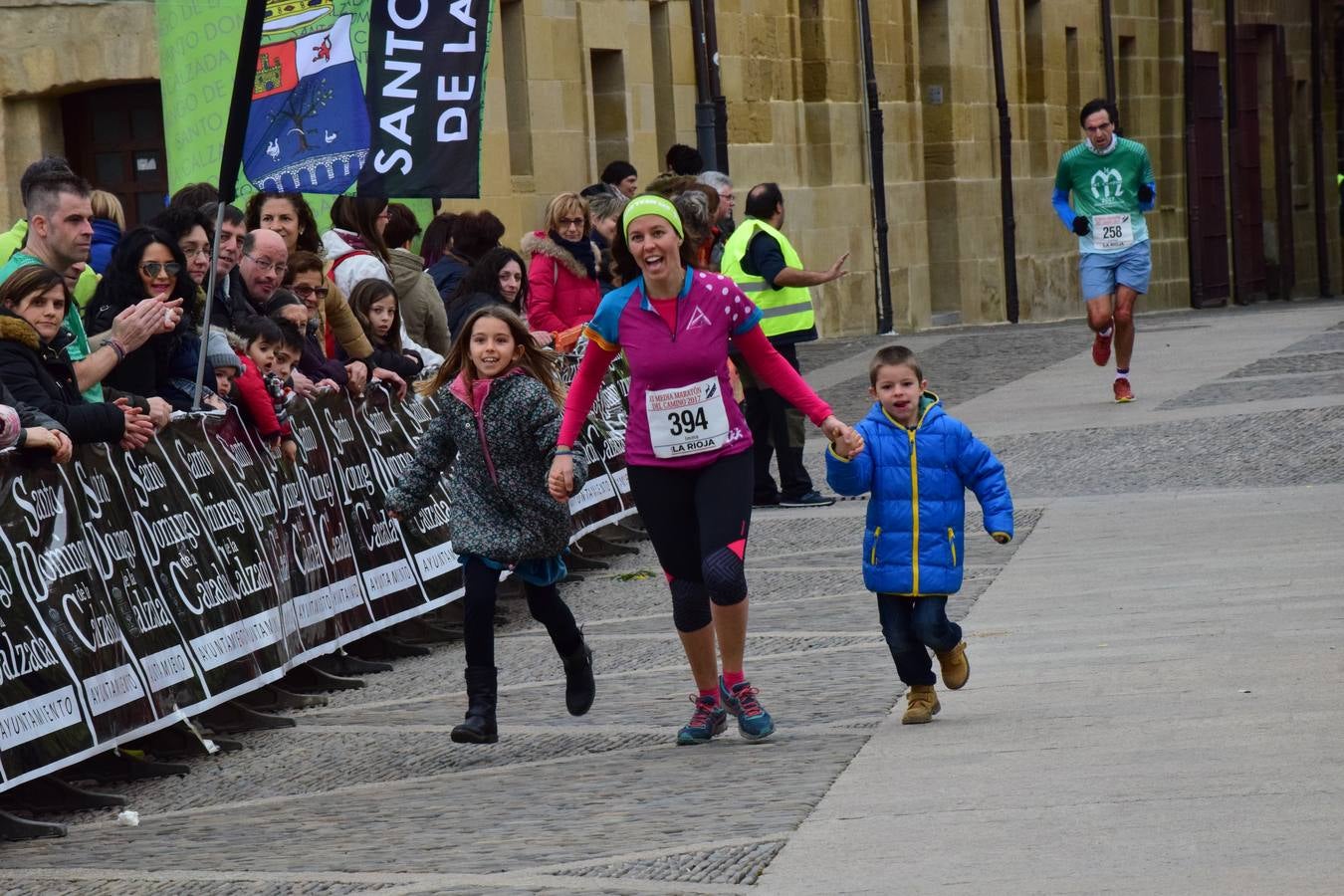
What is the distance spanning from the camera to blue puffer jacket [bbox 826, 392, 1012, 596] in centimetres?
774

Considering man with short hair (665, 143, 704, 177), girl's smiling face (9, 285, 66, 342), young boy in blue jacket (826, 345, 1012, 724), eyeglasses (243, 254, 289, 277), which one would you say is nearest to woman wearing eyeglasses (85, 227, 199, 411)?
girl's smiling face (9, 285, 66, 342)

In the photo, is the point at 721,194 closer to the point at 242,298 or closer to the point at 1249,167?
the point at 242,298

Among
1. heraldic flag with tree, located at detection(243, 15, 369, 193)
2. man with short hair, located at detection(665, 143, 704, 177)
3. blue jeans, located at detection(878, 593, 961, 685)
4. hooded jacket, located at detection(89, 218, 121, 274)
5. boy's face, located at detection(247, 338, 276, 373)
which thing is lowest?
blue jeans, located at detection(878, 593, 961, 685)

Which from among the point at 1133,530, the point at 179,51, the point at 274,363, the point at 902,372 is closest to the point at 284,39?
the point at 179,51

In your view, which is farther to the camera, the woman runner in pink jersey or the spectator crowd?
the spectator crowd

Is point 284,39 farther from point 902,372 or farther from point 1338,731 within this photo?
point 1338,731

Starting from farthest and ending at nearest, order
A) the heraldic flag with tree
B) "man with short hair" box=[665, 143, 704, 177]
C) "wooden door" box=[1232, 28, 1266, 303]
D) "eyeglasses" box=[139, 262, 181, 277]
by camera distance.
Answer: "wooden door" box=[1232, 28, 1266, 303] < "man with short hair" box=[665, 143, 704, 177] < the heraldic flag with tree < "eyeglasses" box=[139, 262, 181, 277]

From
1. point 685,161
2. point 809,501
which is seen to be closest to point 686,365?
point 809,501

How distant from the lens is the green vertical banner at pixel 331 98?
33.7 feet

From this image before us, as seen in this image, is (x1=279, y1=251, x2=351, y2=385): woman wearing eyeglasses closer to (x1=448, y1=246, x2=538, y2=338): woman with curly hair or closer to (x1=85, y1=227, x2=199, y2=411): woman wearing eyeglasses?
(x1=85, y1=227, x2=199, y2=411): woman wearing eyeglasses

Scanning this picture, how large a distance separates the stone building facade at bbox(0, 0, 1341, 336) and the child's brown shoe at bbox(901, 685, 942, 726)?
44.2ft

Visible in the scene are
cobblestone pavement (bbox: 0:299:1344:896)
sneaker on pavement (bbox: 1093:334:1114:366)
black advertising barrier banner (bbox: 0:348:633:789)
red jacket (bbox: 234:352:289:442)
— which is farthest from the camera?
sneaker on pavement (bbox: 1093:334:1114:366)

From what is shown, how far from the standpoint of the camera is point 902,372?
307 inches

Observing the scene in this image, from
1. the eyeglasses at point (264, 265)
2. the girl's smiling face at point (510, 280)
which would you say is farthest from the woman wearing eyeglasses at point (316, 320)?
the girl's smiling face at point (510, 280)
